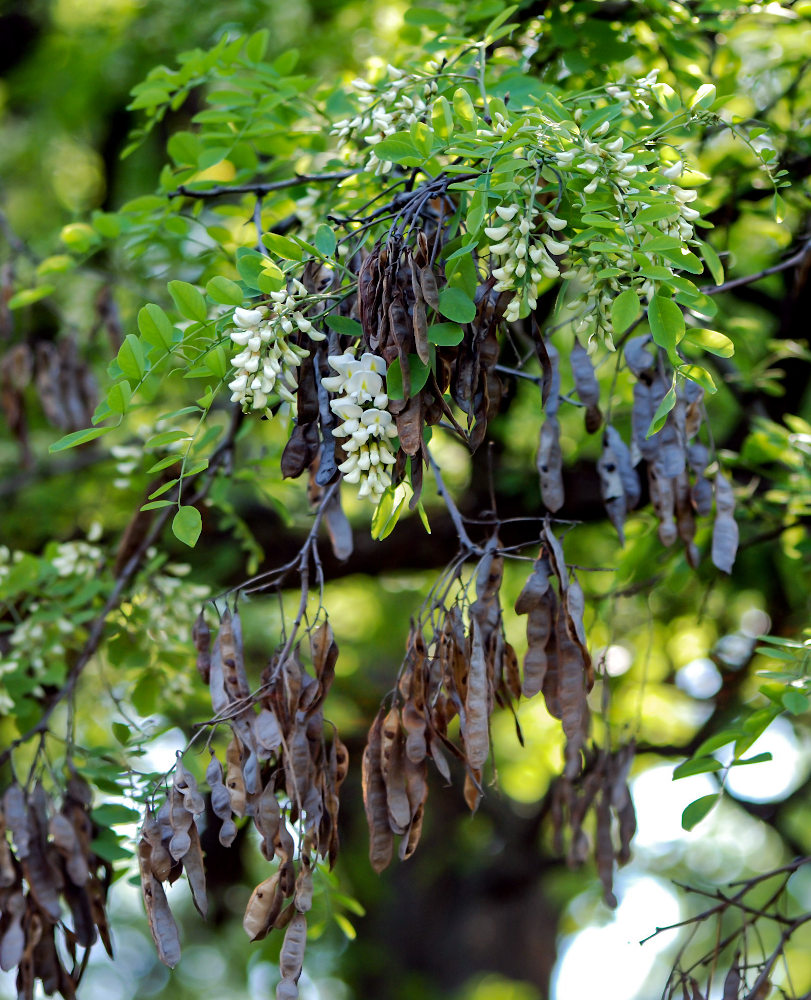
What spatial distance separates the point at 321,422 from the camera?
4.82 feet

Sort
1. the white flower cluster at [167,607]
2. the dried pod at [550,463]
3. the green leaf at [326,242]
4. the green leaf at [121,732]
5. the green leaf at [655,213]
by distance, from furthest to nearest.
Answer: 1. the white flower cluster at [167,607]
2. the green leaf at [121,732]
3. the dried pod at [550,463]
4. the green leaf at [326,242]
5. the green leaf at [655,213]

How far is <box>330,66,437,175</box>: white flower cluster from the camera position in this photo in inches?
65.5

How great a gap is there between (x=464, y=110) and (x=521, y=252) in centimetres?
33

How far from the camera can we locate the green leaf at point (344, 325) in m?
1.45

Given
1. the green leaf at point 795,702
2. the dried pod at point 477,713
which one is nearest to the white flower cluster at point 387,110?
the dried pod at point 477,713

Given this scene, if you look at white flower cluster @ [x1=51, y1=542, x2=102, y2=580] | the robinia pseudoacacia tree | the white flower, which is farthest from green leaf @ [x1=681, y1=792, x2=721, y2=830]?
white flower cluster @ [x1=51, y1=542, x2=102, y2=580]

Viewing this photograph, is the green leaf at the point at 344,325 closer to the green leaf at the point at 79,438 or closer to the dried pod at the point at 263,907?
the green leaf at the point at 79,438

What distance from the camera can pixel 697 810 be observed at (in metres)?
1.76

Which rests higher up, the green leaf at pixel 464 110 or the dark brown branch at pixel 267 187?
the green leaf at pixel 464 110

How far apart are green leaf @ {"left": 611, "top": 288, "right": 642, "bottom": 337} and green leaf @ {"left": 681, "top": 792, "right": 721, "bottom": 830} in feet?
3.10

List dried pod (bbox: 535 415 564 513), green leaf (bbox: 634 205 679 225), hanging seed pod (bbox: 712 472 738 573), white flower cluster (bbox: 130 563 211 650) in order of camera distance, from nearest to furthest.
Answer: green leaf (bbox: 634 205 679 225)
dried pod (bbox: 535 415 564 513)
hanging seed pod (bbox: 712 472 738 573)
white flower cluster (bbox: 130 563 211 650)

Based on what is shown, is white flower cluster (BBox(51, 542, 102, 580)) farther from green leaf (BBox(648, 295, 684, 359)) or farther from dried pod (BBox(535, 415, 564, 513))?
green leaf (BBox(648, 295, 684, 359))

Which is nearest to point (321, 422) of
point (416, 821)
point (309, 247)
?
point (309, 247)

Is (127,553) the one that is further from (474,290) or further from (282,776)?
(474,290)
